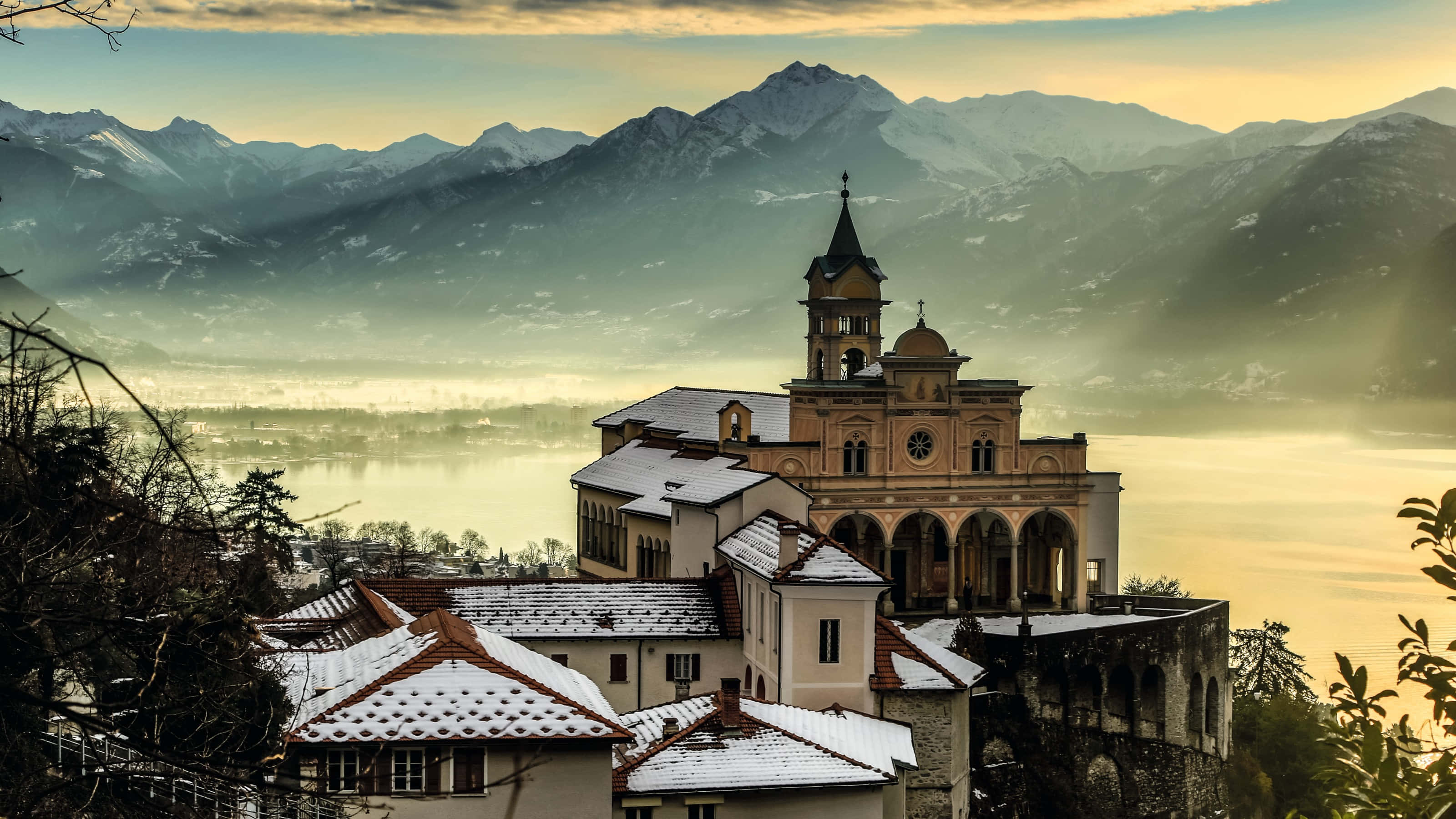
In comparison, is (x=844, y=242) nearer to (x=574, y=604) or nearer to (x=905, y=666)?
(x=574, y=604)

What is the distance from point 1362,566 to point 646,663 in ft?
335

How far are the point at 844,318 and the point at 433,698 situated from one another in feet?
135

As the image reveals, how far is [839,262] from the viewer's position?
204ft

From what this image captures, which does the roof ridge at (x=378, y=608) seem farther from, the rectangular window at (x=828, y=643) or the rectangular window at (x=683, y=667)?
the rectangular window at (x=828, y=643)

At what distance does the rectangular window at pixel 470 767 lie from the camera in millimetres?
21641

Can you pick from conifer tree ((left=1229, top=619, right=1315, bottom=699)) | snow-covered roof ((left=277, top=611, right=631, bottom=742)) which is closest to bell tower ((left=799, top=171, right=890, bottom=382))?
conifer tree ((left=1229, top=619, right=1315, bottom=699))

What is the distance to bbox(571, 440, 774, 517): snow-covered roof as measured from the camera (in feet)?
147

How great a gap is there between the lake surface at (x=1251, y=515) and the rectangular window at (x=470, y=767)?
65.0m

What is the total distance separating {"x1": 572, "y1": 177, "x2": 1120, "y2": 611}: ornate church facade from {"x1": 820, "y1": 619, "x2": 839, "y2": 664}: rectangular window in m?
14.6

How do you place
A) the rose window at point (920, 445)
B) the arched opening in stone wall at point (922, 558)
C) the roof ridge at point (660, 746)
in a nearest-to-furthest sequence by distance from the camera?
1. the roof ridge at point (660, 746)
2. the rose window at point (920, 445)
3. the arched opening in stone wall at point (922, 558)

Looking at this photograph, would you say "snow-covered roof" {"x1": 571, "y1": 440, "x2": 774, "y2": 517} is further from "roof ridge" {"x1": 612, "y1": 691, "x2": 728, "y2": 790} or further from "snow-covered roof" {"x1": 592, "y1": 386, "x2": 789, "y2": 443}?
"roof ridge" {"x1": 612, "y1": 691, "x2": 728, "y2": 790}

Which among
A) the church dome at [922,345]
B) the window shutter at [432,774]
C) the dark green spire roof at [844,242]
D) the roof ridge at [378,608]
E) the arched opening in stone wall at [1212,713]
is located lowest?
the arched opening in stone wall at [1212,713]

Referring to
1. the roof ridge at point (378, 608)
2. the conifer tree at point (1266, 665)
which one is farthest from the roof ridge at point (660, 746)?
the conifer tree at point (1266, 665)

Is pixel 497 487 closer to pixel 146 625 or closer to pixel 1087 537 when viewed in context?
pixel 1087 537
